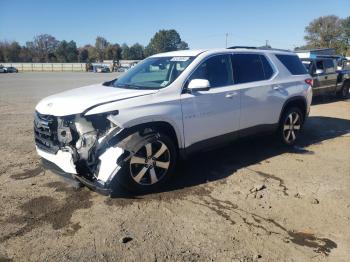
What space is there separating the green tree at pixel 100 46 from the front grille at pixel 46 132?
397ft

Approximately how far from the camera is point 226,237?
11.8 feet

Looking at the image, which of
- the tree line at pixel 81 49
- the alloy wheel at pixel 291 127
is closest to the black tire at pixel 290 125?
the alloy wheel at pixel 291 127

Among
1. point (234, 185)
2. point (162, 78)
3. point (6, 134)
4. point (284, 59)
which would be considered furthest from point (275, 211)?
point (6, 134)

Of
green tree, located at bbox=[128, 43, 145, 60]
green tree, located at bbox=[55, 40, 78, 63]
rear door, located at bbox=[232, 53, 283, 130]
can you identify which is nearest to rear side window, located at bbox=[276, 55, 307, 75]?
rear door, located at bbox=[232, 53, 283, 130]

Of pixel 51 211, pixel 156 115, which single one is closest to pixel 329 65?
pixel 156 115

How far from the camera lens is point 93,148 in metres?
4.21

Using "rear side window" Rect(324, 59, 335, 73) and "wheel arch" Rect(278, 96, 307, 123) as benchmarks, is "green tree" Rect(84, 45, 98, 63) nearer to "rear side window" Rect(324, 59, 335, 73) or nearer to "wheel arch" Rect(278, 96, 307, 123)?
"rear side window" Rect(324, 59, 335, 73)

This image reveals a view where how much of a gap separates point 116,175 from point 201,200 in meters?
1.13

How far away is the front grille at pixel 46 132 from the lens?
444cm

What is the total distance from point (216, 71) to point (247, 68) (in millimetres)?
778

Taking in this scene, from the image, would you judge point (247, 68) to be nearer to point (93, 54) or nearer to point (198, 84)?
point (198, 84)

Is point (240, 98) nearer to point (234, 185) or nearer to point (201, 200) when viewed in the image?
point (234, 185)

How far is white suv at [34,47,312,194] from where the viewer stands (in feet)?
13.9

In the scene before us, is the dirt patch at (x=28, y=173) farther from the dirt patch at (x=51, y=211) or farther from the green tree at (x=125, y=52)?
the green tree at (x=125, y=52)
